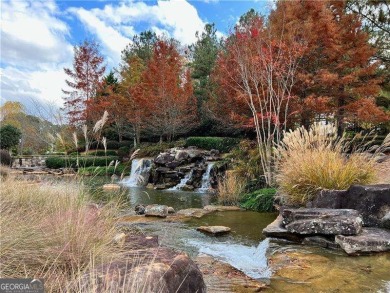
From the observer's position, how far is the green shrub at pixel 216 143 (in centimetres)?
1538

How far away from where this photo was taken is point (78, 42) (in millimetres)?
22656

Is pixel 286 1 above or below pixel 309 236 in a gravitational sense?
above

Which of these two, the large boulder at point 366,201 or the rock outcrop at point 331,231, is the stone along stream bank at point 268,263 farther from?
the large boulder at point 366,201

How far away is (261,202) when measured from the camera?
23.7ft

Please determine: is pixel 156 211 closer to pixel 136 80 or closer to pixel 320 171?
pixel 320 171

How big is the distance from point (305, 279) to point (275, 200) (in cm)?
381

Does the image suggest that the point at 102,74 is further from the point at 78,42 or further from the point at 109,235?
the point at 109,235

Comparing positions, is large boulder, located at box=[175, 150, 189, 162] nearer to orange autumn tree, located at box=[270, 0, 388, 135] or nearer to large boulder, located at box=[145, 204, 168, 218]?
orange autumn tree, located at box=[270, 0, 388, 135]

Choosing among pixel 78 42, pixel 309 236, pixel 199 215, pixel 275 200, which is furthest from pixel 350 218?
pixel 78 42

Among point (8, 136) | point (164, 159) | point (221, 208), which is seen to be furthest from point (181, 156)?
point (8, 136)

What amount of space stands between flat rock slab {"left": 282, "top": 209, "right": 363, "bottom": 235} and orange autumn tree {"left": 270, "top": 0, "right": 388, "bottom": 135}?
5.65 meters

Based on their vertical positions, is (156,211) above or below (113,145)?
below

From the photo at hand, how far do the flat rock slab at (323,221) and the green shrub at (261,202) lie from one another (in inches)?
97.2

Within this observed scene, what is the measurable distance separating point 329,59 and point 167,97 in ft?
32.6
